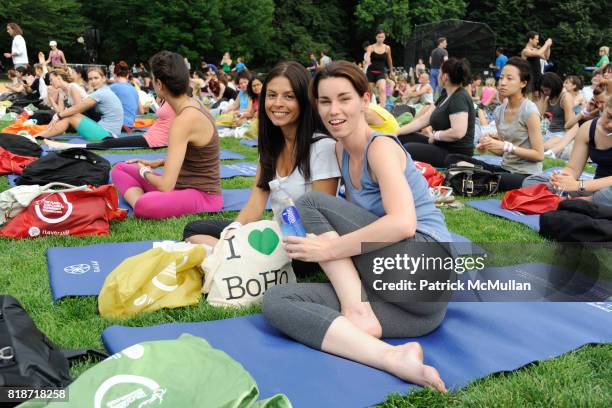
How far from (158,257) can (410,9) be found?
40922 mm

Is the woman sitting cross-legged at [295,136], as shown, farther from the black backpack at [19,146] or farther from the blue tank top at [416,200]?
the black backpack at [19,146]

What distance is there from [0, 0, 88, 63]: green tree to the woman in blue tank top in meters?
33.1

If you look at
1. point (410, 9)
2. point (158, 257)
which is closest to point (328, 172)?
point (158, 257)

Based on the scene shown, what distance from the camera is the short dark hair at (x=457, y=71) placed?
6305 millimetres

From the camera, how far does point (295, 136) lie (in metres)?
3.45

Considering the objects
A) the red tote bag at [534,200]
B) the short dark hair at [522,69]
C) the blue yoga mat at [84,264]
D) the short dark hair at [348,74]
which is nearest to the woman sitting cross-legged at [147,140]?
the blue yoga mat at [84,264]

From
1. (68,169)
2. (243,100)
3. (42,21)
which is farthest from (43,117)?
(42,21)

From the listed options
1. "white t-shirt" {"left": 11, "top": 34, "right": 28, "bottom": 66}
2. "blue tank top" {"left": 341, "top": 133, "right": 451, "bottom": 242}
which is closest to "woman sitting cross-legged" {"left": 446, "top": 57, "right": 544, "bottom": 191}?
"blue tank top" {"left": 341, "top": 133, "right": 451, "bottom": 242}

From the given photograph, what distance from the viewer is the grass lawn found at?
7.61 feet

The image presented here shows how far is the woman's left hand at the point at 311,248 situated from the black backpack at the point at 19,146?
5.20 m

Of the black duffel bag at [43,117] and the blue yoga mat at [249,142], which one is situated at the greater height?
the black duffel bag at [43,117]

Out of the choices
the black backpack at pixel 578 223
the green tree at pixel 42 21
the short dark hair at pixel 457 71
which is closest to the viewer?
the black backpack at pixel 578 223

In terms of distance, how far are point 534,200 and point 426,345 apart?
3.00 meters

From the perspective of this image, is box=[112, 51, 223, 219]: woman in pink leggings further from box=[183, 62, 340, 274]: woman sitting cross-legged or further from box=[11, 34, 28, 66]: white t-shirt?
box=[11, 34, 28, 66]: white t-shirt
